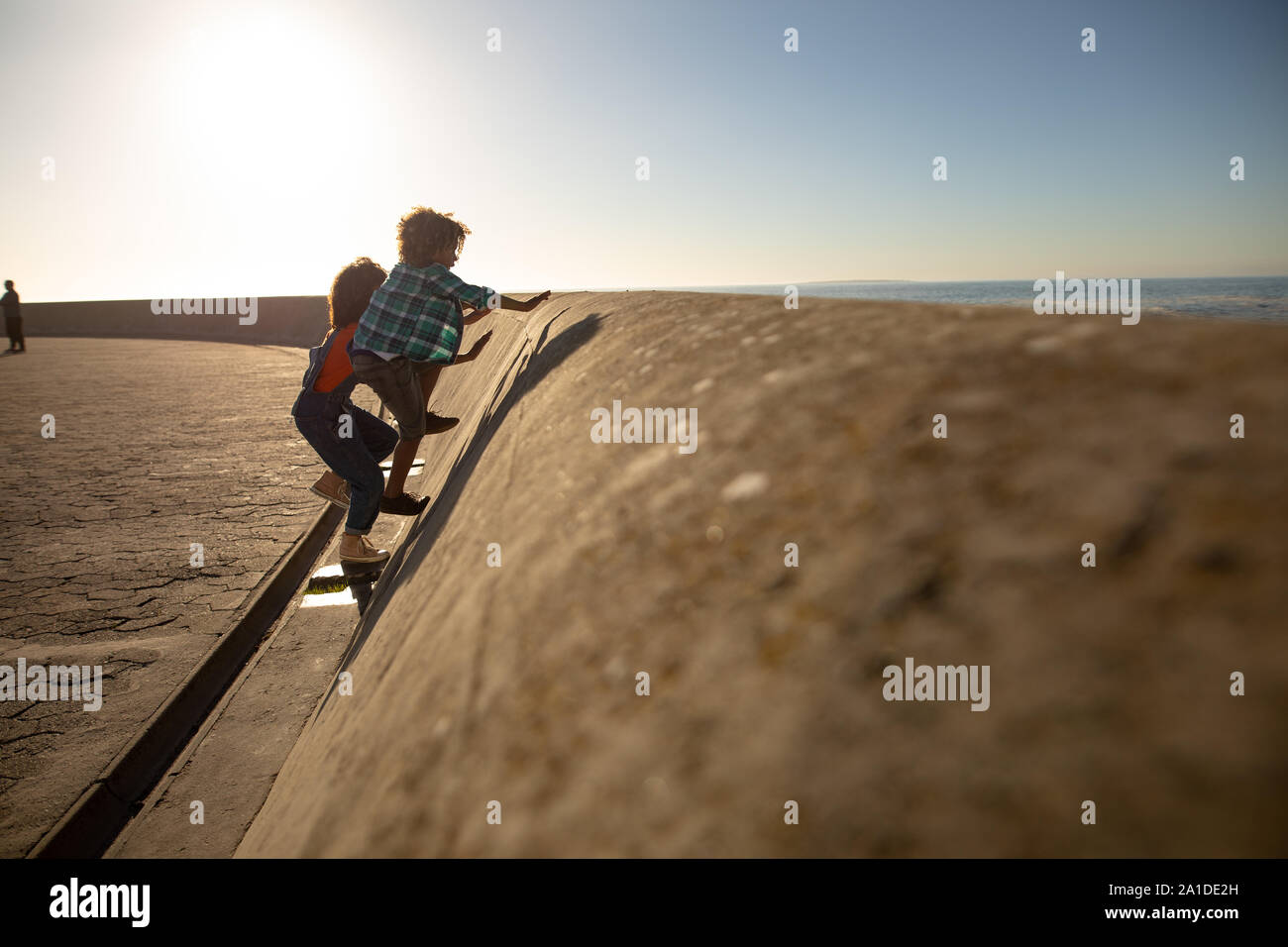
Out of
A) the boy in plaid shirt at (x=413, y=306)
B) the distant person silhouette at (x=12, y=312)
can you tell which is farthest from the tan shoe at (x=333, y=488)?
the distant person silhouette at (x=12, y=312)

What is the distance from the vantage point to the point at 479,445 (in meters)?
2.43

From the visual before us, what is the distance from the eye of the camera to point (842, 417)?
2.55 feet

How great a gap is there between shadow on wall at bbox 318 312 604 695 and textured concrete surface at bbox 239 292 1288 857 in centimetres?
104

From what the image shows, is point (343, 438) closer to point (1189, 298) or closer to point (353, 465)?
point (353, 465)

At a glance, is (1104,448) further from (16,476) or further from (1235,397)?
(16,476)

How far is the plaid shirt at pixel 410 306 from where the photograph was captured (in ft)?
10.2

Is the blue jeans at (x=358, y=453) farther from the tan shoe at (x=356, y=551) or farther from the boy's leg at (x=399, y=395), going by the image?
Result: the boy's leg at (x=399, y=395)

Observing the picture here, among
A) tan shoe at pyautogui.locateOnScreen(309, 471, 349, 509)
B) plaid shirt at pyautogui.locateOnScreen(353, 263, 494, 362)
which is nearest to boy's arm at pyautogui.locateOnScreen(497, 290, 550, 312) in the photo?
plaid shirt at pyautogui.locateOnScreen(353, 263, 494, 362)

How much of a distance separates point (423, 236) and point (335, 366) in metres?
0.81

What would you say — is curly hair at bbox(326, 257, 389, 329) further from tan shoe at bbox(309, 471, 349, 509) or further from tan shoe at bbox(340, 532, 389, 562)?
tan shoe at bbox(340, 532, 389, 562)

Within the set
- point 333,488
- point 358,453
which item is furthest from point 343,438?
point 333,488

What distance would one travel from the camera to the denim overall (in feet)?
11.1

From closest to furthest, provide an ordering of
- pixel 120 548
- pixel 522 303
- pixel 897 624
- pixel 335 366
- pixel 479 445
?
1. pixel 897 624
2. pixel 479 445
3. pixel 522 303
4. pixel 335 366
5. pixel 120 548
